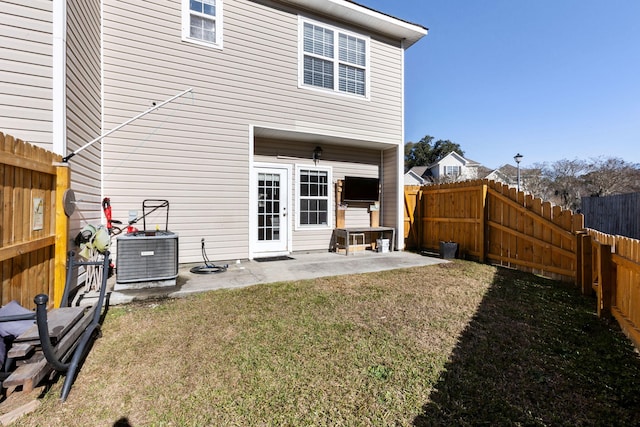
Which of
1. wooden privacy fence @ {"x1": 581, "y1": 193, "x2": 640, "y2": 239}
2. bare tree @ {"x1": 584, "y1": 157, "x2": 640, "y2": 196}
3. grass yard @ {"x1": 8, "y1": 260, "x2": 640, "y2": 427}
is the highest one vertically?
bare tree @ {"x1": 584, "y1": 157, "x2": 640, "y2": 196}

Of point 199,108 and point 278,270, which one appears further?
point 199,108

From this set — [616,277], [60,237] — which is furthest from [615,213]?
→ [60,237]

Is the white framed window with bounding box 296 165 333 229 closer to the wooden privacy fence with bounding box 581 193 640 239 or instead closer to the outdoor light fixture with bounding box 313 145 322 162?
the outdoor light fixture with bounding box 313 145 322 162

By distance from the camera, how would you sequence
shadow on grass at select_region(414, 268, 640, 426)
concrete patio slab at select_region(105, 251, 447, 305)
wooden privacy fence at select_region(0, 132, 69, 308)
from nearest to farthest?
shadow on grass at select_region(414, 268, 640, 426), wooden privacy fence at select_region(0, 132, 69, 308), concrete patio slab at select_region(105, 251, 447, 305)

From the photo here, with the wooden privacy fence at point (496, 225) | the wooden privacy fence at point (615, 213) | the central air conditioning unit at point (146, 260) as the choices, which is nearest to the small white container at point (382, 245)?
the wooden privacy fence at point (496, 225)

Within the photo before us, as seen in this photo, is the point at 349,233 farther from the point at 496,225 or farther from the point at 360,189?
the point at 496,225

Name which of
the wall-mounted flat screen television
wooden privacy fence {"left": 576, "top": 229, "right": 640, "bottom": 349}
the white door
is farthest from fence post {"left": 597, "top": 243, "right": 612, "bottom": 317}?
the white door

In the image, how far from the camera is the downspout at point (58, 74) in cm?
333

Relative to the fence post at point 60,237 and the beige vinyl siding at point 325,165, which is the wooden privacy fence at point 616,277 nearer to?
→ the beige vinyl siding at point 325,165

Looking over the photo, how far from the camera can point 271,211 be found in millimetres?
6926

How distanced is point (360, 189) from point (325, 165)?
119 centimetres

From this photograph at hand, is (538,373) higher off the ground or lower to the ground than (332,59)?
lower

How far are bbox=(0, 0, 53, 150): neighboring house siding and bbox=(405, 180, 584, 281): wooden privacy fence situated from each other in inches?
307

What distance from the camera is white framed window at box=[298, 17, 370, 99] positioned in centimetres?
686
